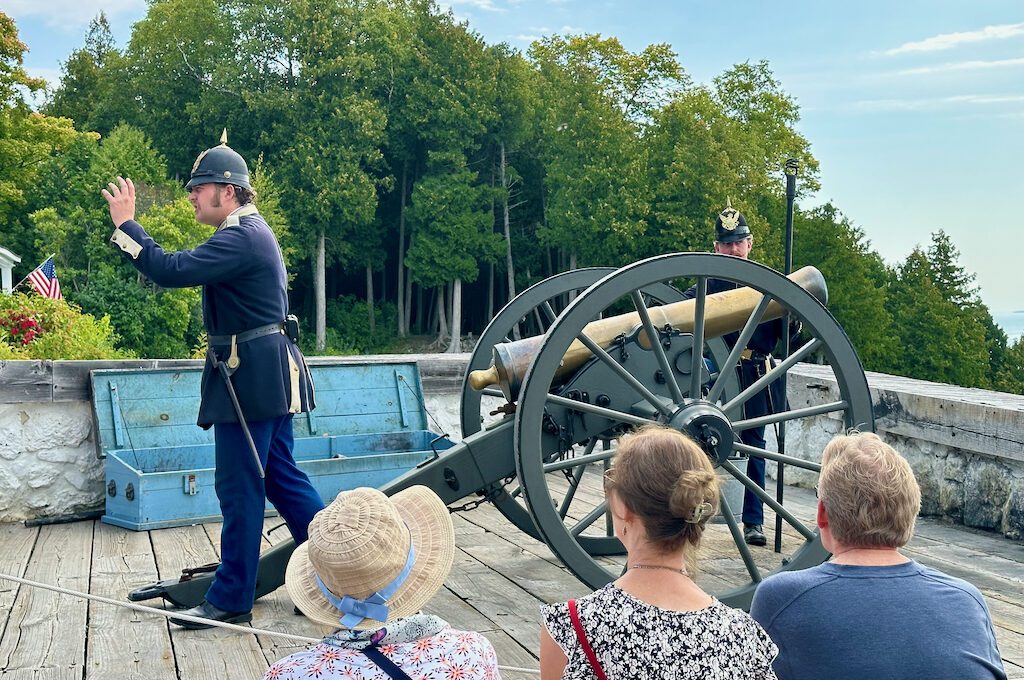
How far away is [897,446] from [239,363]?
3475 millimetres

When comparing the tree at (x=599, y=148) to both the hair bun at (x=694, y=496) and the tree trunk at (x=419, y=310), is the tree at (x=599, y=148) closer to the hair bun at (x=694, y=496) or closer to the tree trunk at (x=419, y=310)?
the tree trunk at (x=419, y=310)

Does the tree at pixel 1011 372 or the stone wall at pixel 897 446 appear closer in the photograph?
the stone wall at pixel 897 446

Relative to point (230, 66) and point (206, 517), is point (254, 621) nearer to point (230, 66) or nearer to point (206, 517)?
point (206, 517)

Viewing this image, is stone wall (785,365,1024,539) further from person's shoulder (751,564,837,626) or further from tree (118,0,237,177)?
tree (118,0,237,177)

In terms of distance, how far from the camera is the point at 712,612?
173cm

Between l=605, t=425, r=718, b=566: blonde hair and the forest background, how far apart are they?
3374cm

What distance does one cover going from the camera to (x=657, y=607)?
172 cm

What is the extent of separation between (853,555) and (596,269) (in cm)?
310

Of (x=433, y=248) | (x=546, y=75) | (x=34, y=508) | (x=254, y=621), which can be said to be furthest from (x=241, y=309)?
(x=546, y=75)

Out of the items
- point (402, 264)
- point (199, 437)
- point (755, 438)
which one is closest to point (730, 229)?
point (755, 438)

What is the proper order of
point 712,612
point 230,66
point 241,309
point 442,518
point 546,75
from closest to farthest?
point 712,612 < point 442,518 < point 241,309 < point 230,66 < point 546,75

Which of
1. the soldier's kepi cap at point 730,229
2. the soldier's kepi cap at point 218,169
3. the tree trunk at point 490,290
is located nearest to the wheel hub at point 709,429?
the soldier's kepi cap at point 730,229

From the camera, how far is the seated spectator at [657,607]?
1.69 meters

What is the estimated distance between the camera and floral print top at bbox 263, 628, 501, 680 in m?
1.74
